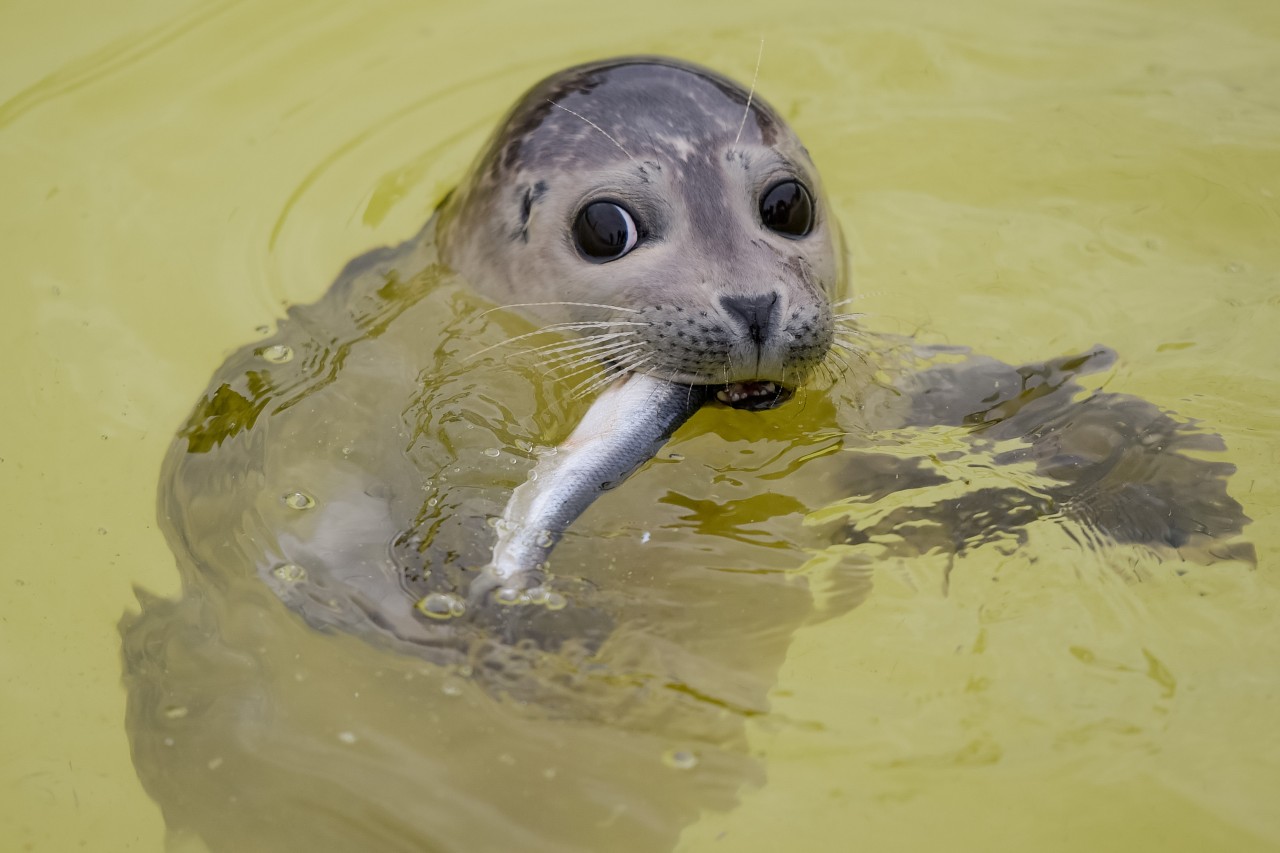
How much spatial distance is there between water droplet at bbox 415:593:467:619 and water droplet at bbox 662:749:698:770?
21.0 inches

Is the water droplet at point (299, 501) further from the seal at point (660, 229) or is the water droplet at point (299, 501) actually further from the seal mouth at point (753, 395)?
the seal mouth at point (753, 395)

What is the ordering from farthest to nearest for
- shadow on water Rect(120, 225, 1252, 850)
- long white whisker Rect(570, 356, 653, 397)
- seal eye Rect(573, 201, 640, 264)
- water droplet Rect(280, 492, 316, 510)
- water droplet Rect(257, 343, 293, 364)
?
water droplet Rect(257, 343, 293, 364)
seal eye Rect(573, 201, 640, 264)
water droplet Rect(280, 492, 316, 510)
long white whisker Rect(570, 356, 653, 397)
shadow on water Rect(120, 225, 1252, 850)

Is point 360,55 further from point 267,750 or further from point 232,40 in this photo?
point 267,750

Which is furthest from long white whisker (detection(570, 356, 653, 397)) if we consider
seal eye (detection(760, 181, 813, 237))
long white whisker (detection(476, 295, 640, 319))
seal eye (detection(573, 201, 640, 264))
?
seal eye (detection(760, 181, 813, 237))

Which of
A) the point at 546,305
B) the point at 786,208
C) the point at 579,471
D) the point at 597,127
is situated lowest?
the point at 579,471

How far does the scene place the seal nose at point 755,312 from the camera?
3053 millimetres

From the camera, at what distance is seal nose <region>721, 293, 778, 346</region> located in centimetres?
305

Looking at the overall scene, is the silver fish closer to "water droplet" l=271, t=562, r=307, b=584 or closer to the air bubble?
the air bubble

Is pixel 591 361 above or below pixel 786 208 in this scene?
below

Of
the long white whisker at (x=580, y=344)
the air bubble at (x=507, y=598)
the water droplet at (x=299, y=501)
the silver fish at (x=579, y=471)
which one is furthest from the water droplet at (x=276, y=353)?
the air bubble at (x=507, y=598)

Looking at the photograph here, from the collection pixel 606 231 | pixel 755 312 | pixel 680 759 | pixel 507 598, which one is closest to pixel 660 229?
pixel 606 231

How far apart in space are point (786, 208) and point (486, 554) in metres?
1.24

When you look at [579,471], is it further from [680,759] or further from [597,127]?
[597,127]

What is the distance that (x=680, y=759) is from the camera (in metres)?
2.84
